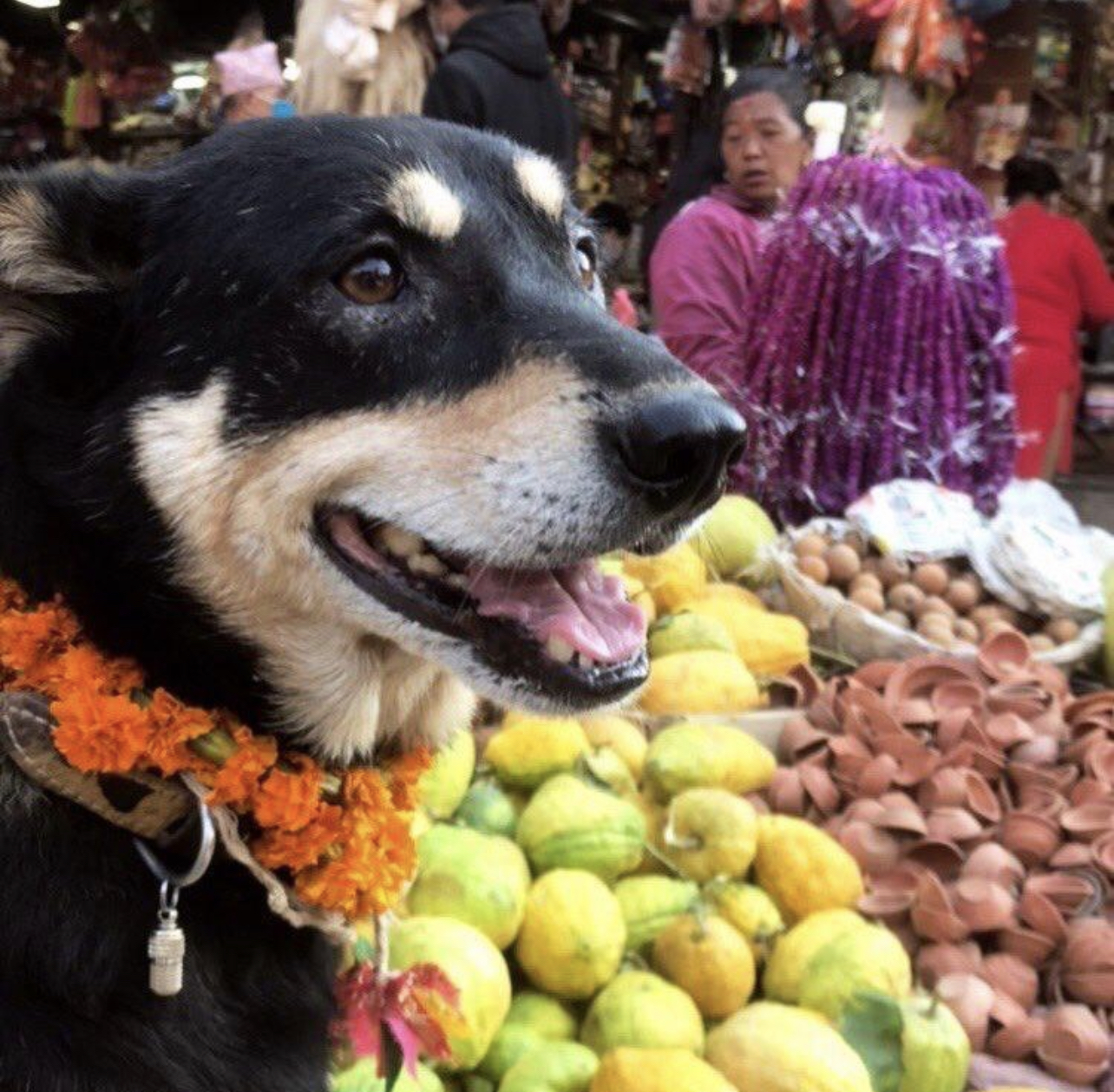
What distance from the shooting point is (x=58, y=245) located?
64.3 inches

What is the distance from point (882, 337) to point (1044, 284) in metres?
3.85

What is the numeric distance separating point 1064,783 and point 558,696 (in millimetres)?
1722

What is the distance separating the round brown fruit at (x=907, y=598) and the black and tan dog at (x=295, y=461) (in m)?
2.11

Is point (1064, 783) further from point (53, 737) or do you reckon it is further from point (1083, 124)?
point (1083, 124)

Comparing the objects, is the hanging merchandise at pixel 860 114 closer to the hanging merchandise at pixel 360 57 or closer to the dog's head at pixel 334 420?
the hanging merchandise at pixel 360 57

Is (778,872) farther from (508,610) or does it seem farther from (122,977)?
(122,977)

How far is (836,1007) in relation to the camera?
2209 mm

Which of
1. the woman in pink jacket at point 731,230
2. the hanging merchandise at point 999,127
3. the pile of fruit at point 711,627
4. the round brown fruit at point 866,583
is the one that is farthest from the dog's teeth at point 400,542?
the hanging merchandise at point 999,127

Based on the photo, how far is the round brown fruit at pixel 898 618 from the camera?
141 inches

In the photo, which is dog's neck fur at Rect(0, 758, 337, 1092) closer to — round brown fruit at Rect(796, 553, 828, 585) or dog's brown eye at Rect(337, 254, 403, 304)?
dog's brown eye at Rect(337, 254, 403, 304)

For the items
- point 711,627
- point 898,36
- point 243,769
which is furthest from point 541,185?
point 898,36

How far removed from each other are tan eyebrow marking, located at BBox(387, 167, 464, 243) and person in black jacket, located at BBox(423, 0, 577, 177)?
257 centimetres

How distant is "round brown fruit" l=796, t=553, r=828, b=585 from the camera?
12.1 feet

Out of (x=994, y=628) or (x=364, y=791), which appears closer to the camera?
(x=364, y=791)
